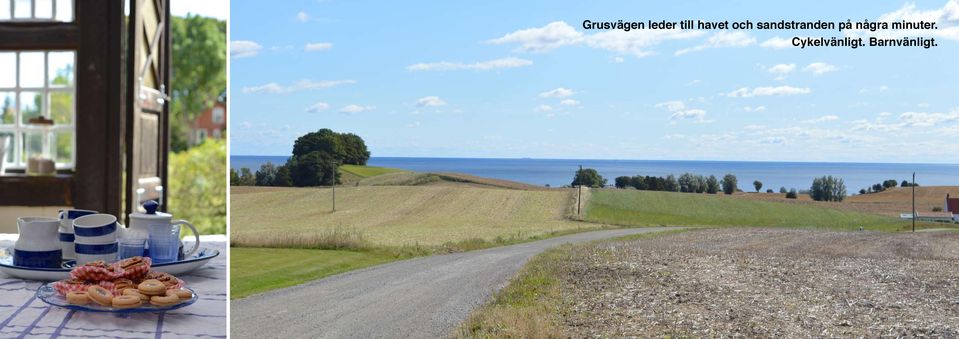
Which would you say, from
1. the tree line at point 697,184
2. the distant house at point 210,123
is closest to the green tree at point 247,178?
the tree line at point 697,184

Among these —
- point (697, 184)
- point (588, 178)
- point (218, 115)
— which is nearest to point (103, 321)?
point (588, 178)

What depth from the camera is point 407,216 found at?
321 inches

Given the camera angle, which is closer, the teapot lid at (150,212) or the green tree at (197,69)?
the teapot lid at (150,212)

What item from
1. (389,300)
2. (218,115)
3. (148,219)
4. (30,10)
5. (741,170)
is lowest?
(389,300)

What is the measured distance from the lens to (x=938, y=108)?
6477 millimetres

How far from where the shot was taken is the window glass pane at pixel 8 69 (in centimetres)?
667

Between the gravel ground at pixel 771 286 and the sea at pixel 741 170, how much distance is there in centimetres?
63

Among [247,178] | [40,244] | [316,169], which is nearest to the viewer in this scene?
[40,244]

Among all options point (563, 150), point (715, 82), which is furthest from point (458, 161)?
point (715, 82)

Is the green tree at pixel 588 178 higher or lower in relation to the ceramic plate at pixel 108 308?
higher

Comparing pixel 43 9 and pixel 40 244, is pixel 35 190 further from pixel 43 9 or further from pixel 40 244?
pixel 40 244

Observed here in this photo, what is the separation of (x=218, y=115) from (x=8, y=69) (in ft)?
19.9

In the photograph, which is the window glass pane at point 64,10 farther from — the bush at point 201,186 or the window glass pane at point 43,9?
the bush at point 201,186

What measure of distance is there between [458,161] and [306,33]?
187 centimetres
